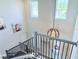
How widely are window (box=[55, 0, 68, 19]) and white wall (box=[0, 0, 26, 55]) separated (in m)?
1.83

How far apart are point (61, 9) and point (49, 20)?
27.4 inches

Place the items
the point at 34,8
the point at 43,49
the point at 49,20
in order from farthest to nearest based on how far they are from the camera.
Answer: the point at 34,8, the point at 49,20, the point at 43,49

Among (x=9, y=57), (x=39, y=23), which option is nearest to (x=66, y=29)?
(x=39, y=23)

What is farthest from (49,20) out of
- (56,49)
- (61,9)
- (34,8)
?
(56,49)

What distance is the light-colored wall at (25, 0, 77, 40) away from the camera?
4345 mm

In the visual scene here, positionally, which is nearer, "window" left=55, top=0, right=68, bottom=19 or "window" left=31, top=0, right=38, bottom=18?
"window" left=55, top=0, right=68, bottom=19

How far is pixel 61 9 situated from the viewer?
4.62 meters

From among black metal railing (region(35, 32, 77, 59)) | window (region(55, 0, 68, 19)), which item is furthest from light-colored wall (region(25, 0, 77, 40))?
black metal railing (region(35, 32, 77, 59))

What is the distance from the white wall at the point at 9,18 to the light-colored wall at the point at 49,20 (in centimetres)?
46

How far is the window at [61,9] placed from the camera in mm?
4481

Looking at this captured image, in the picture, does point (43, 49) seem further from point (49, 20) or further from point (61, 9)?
point (61, 9)

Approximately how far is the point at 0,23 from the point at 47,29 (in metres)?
1.97

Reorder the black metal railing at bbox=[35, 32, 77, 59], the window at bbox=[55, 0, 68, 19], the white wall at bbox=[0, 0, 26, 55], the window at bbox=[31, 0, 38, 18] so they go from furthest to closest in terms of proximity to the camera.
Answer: the window at bbox=[31, 0, 38, 18] → the white wall at bbox=[0, 0, 26, 55] → the window at bbox=[55, 0, 68, 19] → the black metal railing at bbox=[35, 32, 77, 59]

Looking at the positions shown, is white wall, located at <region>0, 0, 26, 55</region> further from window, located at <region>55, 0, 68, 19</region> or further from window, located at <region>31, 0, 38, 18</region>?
window, located at <region>55, 0, 68, 19</region>
